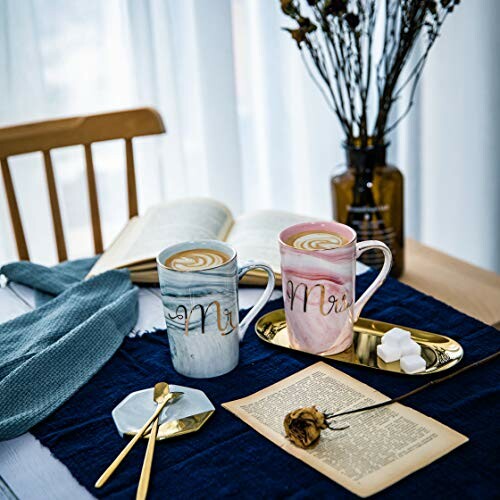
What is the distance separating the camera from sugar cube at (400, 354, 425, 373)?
0.88m

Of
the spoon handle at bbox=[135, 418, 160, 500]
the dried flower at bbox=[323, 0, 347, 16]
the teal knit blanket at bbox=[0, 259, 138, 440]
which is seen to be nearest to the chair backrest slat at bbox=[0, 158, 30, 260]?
the teal knit blanket at bbox=[0, 259, 138, 440]

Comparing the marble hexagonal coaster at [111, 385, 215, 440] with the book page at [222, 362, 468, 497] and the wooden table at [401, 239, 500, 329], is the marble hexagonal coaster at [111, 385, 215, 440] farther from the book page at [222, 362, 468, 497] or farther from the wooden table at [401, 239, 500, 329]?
the wooden table at [401, 239, 500, 329]

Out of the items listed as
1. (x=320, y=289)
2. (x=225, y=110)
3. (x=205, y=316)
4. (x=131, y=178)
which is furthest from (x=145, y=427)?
(x=225, y=110)

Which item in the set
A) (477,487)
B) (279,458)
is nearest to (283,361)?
(279,458)

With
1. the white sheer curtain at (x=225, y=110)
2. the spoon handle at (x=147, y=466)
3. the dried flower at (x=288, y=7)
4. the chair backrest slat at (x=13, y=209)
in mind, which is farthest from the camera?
the white sheer curtain at (x=225, y=110)

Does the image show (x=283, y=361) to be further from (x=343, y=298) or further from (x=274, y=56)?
(x=274, y=56)

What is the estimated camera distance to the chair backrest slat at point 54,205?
4.77ft

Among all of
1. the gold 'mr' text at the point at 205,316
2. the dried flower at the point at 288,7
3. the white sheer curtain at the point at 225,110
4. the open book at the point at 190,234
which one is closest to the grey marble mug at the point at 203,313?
the gold 'mr' text at the point at 205,316

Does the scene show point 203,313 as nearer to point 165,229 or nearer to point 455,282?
point 165,229

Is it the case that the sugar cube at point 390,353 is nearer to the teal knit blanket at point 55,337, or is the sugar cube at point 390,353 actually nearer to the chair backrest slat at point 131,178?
the teal knit blanket at point 55,337

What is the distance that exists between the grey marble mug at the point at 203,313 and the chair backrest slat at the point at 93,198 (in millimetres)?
630

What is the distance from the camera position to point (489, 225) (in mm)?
2080

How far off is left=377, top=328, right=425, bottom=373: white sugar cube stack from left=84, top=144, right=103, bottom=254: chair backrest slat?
77 cm

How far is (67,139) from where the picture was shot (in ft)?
4.81
